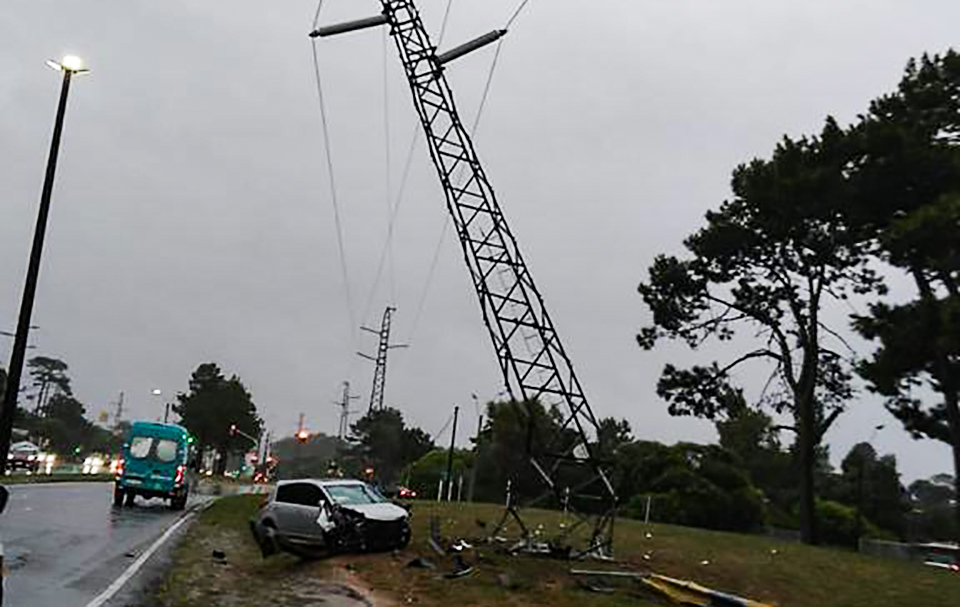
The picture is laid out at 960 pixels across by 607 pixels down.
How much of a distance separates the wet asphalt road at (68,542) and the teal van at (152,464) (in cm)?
63

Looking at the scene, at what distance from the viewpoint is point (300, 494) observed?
21750 millimetres

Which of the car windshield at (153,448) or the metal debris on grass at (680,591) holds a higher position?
the car windshield at (153,448)

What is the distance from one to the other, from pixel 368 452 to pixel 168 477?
68287mm

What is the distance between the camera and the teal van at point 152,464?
34.5 m

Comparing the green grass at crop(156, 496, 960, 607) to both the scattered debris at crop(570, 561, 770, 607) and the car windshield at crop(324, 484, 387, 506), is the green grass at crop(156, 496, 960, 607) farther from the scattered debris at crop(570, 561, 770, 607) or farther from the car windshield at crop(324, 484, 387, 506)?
the car windshield at crop(324, 484, 387, 506)

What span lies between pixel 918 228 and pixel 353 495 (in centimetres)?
1655

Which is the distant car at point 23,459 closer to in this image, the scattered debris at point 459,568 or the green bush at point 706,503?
the green bush at point 706,503

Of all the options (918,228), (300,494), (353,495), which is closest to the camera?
(300,494)

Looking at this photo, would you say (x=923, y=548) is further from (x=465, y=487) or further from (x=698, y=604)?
(x=465, y=487)

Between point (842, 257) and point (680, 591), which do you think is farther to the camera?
point (842, 257)

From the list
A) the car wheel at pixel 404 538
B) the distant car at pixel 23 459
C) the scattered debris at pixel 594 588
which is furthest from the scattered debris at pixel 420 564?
the distant car at pixel 23 459

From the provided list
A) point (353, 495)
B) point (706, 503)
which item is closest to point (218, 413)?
point (706, 503)

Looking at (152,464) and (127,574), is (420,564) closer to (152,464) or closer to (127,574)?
(127,574)

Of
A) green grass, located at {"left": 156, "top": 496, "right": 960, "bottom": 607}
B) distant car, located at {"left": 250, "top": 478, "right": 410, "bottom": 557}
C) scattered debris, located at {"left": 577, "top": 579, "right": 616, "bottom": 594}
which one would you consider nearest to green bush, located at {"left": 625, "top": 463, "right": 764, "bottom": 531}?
green grass, located at {"left": 156, "top": 496, "right": 960, "bottom": 607}
